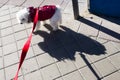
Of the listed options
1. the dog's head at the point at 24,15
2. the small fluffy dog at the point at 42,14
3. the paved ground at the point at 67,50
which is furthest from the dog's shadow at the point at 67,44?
the dog's head at the point at 24,15

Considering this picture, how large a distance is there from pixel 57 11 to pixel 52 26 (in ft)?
1.06

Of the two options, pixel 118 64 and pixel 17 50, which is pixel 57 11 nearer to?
pixel 17 50

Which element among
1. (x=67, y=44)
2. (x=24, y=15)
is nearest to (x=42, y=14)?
(x=24, y=15)

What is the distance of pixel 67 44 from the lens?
12.8 ft

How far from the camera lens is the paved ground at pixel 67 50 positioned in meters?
3.38

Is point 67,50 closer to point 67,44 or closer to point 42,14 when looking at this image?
point 67,44

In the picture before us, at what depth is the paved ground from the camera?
3.38 metres

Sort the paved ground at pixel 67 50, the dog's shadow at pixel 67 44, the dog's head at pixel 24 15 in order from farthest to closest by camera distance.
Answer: the dog's head at pixel 24 15 → the dog's shadow at pixel 67 44 → the paved ground at pixel 67 50

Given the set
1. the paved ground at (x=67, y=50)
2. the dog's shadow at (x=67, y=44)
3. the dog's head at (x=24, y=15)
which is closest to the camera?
the paved ground at (x=67, y=50)

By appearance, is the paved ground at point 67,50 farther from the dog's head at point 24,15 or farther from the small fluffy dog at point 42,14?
the dog's head at point 24,15

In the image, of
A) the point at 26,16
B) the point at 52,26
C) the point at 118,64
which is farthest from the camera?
the point at 52,26

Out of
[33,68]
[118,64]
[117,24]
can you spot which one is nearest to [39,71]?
[33,68]

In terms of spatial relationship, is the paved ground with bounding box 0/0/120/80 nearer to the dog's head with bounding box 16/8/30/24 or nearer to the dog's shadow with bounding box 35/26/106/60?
the dog's shadow with bounding box 35/26/106/60

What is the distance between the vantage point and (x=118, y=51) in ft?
11.8
